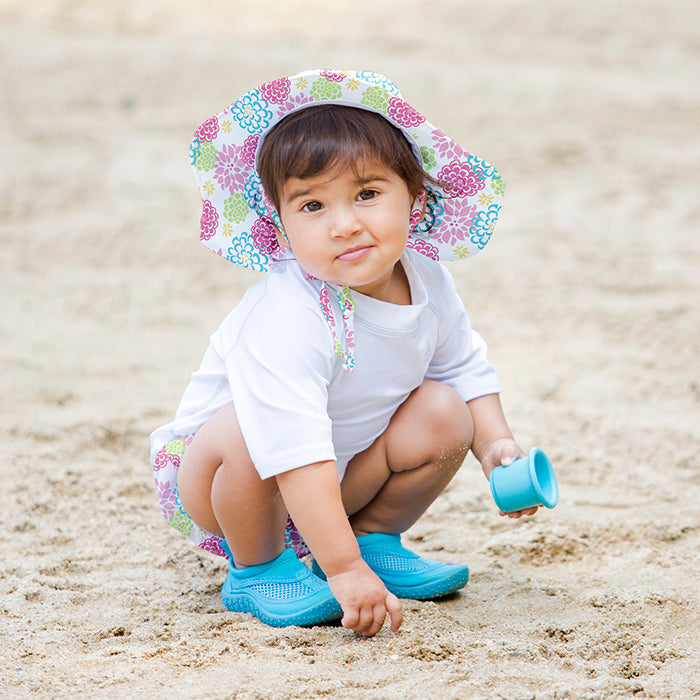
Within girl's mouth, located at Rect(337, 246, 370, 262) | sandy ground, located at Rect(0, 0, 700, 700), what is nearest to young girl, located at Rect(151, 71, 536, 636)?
girl's mouth, located at Rect(337, 246, 370, 262)

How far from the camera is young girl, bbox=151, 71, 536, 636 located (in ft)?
5.08

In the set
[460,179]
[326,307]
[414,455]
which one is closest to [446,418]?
[414,455]

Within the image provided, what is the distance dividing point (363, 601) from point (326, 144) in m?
0.74

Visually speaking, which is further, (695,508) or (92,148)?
(92,148)

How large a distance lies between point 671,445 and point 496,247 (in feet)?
5.33

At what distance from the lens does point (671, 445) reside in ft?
8.20

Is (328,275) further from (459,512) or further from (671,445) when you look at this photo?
(671,445)

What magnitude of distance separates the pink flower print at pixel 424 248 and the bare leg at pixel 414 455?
248 millimetres

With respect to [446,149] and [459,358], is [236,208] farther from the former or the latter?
[459,358]

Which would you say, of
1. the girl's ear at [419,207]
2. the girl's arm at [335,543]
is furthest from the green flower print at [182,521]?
the girl's ear at [419,207]

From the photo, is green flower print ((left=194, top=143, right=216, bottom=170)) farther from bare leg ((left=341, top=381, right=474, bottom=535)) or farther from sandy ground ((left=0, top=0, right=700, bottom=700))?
sandy ground ((left=0, top=0, right=700, bottom=700))

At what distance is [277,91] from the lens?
1605mm

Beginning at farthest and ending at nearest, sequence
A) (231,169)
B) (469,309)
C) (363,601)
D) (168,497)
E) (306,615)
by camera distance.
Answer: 1. (469,309)
2. (168,497)
3. (231,169)
4. (306,615)
5. (363,601)

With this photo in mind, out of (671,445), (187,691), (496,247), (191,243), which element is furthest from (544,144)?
(187,691)
